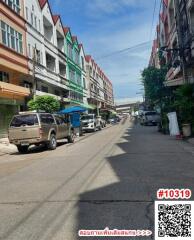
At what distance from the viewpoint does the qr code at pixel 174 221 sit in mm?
3826

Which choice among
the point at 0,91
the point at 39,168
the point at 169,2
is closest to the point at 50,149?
the point at 39,168

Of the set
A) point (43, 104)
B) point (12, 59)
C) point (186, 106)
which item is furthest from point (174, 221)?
point (12, 59)

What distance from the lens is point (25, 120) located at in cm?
1873

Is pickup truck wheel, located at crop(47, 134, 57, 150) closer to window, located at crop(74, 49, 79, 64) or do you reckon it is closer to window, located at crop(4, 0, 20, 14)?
window, located at crop(4, 0, 20, 14)

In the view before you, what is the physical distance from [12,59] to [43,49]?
1004cm

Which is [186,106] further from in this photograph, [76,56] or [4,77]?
[76,56]

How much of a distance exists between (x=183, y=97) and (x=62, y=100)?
29.2 metres

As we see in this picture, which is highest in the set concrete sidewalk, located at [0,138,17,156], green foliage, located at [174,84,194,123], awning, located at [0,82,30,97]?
awning, located at [0,82,30,97]

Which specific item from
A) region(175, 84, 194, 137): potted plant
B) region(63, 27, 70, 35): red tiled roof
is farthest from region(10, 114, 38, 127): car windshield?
region(63, 27, 70, 35): red tiled roof

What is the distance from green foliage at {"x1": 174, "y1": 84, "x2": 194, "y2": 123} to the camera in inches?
834

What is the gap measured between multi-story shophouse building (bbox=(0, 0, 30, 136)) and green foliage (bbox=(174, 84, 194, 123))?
1303cm

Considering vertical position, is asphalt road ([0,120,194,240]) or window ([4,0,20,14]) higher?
window ([4,0,20,14])

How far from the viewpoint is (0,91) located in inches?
1057

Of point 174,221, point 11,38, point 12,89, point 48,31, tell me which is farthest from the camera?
point 48,31
